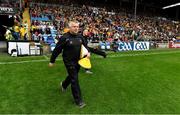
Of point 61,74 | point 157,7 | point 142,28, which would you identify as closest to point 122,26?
point 142,28

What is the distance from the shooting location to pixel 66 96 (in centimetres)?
866

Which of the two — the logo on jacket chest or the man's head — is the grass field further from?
the man's head

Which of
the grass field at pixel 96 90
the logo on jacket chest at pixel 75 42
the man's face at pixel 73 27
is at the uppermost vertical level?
the man's face at pixel 73 27

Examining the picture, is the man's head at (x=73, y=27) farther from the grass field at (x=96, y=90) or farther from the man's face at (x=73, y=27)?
the grass field at (x=96, y=90)

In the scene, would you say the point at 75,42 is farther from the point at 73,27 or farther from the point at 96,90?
the point at 96,90

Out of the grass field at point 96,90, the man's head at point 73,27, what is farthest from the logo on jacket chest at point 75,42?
the grass field at point 96,90

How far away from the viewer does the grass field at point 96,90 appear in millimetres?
7809

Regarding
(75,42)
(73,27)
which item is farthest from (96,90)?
(73,27)

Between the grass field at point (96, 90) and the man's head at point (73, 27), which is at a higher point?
the man's head at point (73, 27)

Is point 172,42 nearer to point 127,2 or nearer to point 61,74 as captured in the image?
point 127,2

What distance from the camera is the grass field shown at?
25.6 ft

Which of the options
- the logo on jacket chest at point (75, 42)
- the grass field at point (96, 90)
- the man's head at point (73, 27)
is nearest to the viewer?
the man's head at point (73, 27)

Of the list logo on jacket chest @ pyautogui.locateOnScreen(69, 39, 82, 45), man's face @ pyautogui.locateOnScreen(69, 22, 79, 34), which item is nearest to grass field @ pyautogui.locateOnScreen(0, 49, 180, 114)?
logo on jacket chest @ pyautogui.locateOnScreen(69, 39, 82, 45)

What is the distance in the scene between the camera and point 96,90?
9.55 meters
